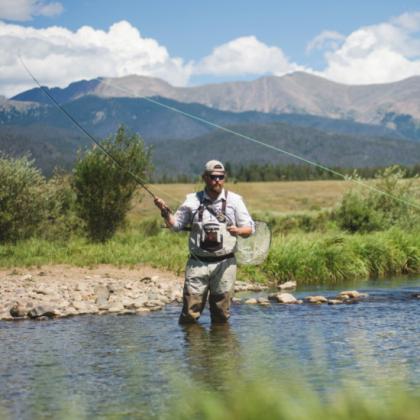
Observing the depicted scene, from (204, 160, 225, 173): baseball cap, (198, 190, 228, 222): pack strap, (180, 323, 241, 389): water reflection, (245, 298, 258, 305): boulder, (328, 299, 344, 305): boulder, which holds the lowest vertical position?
(245, 298, 258, 305): boulder

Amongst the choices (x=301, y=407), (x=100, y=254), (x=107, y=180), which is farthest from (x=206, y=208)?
(x=107, y=180)

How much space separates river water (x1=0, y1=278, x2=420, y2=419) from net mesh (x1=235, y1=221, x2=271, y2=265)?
3.10 ft

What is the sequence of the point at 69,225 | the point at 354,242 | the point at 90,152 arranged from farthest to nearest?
the point at 69,225 → the point at 90,152 → the point at 354,242

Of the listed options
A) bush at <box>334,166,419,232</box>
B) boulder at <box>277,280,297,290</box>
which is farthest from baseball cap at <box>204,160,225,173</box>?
bush at <box>334,166,419,232</box>

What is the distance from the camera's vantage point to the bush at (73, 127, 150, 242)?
27844 mm

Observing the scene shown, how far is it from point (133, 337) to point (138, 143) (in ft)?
57.0

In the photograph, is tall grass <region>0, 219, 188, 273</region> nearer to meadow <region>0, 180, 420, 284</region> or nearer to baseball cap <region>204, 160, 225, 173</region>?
meadow <region>0, 180, 420, 284</region>

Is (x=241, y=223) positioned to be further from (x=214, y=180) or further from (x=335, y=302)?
(x=335, y=302)

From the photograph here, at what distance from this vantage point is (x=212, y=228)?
10828 millimetres

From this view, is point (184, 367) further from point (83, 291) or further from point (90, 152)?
point (90, 152)

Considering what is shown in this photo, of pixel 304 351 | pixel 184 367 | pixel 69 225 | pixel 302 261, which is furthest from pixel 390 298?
pixel 69 225

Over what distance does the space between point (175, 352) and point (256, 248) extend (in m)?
3.86

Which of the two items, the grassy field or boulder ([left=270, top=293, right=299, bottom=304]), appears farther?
the grassy field

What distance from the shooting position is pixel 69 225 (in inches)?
1252
